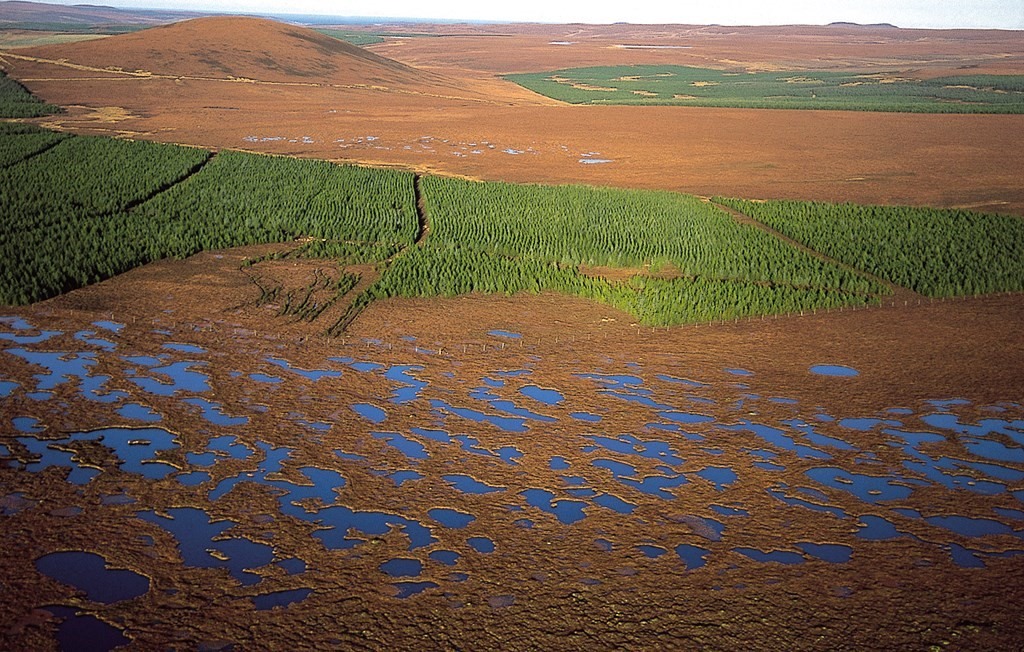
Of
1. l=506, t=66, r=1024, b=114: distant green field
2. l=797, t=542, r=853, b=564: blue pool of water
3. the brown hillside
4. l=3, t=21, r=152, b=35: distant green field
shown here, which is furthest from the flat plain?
l=3, t=21, r=152, b=35: distant green field

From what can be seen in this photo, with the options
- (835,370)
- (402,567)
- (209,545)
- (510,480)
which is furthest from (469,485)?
(835,370)

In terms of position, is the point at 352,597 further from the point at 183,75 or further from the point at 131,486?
the point at 183,75

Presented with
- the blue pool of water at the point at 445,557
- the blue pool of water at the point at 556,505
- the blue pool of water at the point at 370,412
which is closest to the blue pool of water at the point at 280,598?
the blue pool of water at the point at 445,557

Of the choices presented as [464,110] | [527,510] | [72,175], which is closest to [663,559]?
[527,510]

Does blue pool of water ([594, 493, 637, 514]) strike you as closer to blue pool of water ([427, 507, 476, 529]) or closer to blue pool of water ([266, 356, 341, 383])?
blue pool of water ([427, 507, 476, 529])

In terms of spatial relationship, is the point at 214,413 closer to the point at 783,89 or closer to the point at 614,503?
the point at 614,503

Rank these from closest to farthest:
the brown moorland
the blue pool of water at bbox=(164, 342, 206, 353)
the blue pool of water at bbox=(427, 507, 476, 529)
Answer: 1. the blue pool of water at bbox=(427, 507, 476, 529)
2. the blue pool of water at bbox=(164, 342, 206, 353)
3. the brown moorland

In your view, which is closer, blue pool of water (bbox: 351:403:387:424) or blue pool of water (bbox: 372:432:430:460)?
blue pool of water (bbox: 372:432:430:460)
